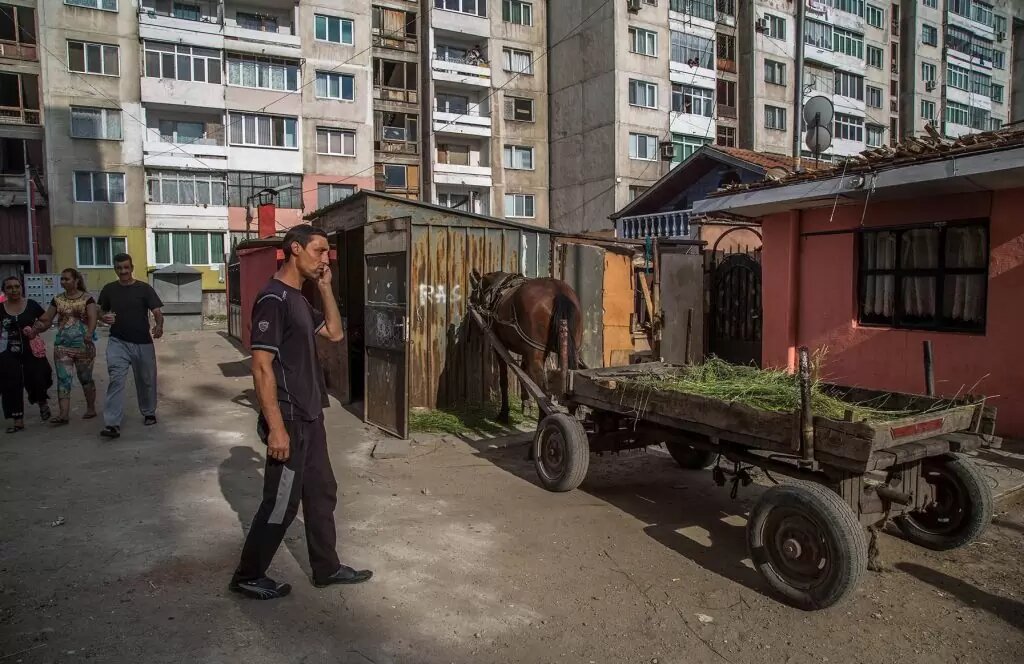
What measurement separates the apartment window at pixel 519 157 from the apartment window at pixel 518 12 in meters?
7.14

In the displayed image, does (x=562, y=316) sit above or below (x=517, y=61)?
below

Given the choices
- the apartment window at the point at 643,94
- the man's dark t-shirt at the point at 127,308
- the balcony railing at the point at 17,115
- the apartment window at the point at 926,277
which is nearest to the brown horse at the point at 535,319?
the man's dark t-shirt at the point at 127,308

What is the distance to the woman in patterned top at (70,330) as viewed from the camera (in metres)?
8.19

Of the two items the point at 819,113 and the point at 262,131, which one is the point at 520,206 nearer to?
the point at 262,131

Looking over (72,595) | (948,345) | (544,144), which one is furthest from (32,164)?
(948,345)

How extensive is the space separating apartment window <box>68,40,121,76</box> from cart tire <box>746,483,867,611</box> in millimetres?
35423

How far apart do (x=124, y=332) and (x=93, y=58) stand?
29.1m

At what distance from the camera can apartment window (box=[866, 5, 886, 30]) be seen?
43438 mm

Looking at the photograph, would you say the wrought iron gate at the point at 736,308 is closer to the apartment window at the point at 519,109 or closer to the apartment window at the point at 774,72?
the apartment window at the point at 519,109

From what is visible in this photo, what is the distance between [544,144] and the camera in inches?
1535

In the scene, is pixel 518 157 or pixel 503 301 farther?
pixel 518 157

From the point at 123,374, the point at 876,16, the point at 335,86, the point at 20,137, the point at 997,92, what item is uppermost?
the point at 876,16

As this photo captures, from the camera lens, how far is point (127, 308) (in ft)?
26.2

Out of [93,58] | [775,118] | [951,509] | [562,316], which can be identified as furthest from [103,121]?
[775,118]
